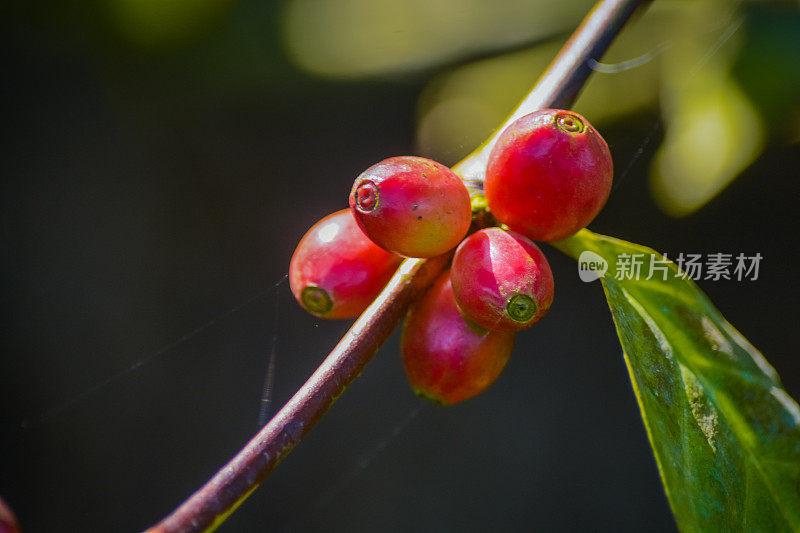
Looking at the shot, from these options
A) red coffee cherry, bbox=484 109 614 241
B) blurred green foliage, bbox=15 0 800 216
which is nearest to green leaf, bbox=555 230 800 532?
red coffee cherry, bbox=484 109 614 241

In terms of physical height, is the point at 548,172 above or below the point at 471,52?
above

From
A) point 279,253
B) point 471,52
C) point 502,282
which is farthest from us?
point 279,253

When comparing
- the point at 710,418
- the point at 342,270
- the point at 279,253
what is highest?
the point at 342,270

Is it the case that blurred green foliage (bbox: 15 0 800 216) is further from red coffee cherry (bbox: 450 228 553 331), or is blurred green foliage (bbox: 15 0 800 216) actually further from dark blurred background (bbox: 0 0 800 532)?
red coffee cherry (bbox: 450 228 553 331)

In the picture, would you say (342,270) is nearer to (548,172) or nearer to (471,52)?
(548,172)

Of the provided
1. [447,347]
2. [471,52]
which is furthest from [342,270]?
[471,52]

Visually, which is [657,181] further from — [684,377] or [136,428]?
[136,428]

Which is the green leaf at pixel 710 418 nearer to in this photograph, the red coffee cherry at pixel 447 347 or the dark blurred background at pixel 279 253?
the red coffee cherry at pixel 447 347

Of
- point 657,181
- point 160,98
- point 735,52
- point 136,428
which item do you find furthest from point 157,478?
point 735,52
